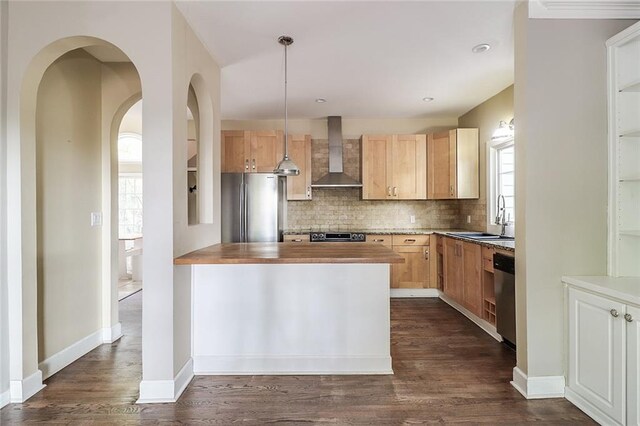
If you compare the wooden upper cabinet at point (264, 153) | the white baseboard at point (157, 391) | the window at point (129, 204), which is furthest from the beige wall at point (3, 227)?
the window at point (129, 204)

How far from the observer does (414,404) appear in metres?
2.17

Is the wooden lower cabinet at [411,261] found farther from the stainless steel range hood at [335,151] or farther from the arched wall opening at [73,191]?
the arched wall opening at [73,191]

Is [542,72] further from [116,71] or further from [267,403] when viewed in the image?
[116,71]

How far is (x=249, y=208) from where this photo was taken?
14.5 ft

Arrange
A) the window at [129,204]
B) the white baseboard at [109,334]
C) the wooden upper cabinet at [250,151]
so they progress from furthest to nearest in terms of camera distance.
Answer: the window at [129,204] → the wooden upper cabinet at [250,151] → the white baseboard at [109,334]

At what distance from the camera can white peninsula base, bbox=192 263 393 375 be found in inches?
101

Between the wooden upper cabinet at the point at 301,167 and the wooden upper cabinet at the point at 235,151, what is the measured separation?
24.4 inches

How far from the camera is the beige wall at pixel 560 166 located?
229cm

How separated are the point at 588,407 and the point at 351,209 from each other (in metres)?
3.64

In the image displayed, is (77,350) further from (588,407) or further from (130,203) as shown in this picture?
(130,203)

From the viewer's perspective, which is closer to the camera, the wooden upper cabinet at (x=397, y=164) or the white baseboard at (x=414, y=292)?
the white baseboard at (x=414, y=292)

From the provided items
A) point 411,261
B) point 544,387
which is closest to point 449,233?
point 411,261

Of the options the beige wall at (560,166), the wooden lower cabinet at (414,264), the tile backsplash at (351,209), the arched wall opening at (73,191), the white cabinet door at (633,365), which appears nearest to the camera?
the white cabinet door at (633,365)

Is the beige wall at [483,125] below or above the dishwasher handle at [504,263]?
above
